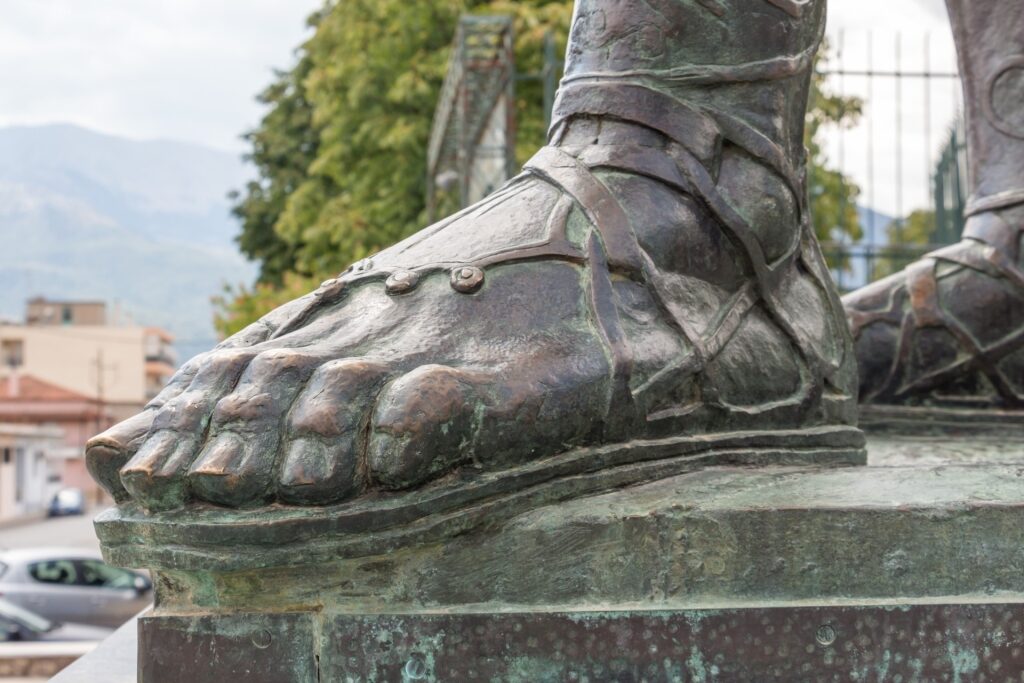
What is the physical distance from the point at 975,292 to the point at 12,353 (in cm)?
6407

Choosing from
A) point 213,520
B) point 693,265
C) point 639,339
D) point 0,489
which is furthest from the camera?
point 0,489

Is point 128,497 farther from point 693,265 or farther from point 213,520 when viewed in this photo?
point 693,265

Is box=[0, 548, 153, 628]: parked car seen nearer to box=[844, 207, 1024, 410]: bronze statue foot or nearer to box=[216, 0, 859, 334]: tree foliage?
box=[216, 0, 859, 334]: tree foliage

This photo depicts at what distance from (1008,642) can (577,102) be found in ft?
3.34

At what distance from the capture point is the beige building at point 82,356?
63.1 metres

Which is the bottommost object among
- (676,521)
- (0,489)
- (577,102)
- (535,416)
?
(0,489)

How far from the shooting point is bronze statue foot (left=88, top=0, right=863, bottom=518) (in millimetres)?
1673

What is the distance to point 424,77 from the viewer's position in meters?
17.8

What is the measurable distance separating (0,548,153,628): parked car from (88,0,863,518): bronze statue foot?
1345 cm

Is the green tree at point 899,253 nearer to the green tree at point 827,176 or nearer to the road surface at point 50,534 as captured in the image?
the green tree at point 827,176

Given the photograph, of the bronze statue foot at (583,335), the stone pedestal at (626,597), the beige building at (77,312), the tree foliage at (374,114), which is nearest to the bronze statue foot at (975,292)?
the bronze statue foot at (583,335)

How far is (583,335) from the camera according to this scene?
189 centimetres

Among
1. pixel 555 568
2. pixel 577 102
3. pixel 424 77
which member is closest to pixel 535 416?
pixel 555 568

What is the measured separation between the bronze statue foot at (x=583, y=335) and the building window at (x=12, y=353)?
62.9 meters
